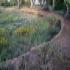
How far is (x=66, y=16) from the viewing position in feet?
12.2

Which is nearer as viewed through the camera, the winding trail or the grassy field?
the winding trail

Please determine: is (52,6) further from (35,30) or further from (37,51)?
(37,51)

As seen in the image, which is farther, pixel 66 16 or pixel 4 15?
pixel 66 16

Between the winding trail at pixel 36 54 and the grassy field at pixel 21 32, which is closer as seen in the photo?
the winding trail at pixel 36 54

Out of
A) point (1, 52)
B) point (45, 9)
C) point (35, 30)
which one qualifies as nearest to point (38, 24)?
point (35, 30)

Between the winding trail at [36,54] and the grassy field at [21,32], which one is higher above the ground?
the grassy field at [21,32]

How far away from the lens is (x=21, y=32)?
3014 millimetres

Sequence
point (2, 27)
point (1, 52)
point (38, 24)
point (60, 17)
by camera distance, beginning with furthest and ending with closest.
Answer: point (60, 17)
point (38, 24)
point (2, 27)
point (1, 52)

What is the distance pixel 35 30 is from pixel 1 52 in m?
0.56

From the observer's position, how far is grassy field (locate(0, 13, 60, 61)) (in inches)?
111

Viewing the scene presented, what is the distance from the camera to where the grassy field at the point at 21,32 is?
9.29 ft

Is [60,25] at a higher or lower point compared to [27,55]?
higher

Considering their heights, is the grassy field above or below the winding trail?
above

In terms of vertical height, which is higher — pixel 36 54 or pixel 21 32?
pixel 21 32
